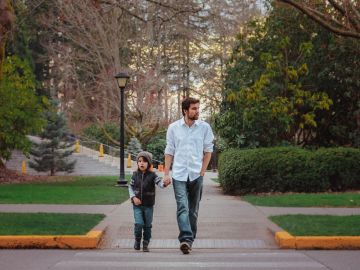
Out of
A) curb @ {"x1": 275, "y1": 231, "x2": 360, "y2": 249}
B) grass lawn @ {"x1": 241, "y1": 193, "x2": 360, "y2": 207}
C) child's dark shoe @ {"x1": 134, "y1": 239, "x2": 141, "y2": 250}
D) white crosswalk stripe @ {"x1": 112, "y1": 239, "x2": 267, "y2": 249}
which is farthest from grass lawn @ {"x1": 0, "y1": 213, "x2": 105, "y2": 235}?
grass lawn @ {"x1": 241, "y1": 193, "x2": 360, "y2": 207}

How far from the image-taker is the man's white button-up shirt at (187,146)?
9.32 meters

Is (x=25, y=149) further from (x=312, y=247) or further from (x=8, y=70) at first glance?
(x=312, y=247)

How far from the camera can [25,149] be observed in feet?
104

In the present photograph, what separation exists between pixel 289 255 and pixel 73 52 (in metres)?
45.5

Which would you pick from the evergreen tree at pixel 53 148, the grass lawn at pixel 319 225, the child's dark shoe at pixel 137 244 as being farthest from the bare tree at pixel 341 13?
the evergreen tree at pixel 53 148

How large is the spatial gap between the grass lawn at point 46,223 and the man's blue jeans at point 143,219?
124 centimetres

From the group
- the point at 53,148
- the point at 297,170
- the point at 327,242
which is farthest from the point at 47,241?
the point at 53,148

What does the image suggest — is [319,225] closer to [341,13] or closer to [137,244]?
[137,244]

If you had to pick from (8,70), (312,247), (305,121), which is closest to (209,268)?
(312,247)

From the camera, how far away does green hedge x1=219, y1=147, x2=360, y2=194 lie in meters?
20.9

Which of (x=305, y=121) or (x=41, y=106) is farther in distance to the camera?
(x=41, y=106)

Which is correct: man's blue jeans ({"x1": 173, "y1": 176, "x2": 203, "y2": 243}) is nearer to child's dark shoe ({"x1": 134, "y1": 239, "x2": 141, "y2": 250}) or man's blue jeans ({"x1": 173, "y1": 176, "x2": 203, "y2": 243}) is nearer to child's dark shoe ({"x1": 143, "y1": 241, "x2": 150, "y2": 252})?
child's dark shoe ({"x1": 143, "y1": 241, "x2": 150, "y2": 252})

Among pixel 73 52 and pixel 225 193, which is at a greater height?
pixel 73 52

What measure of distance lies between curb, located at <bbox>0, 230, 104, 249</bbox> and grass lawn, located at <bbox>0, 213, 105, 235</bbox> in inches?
15.7
